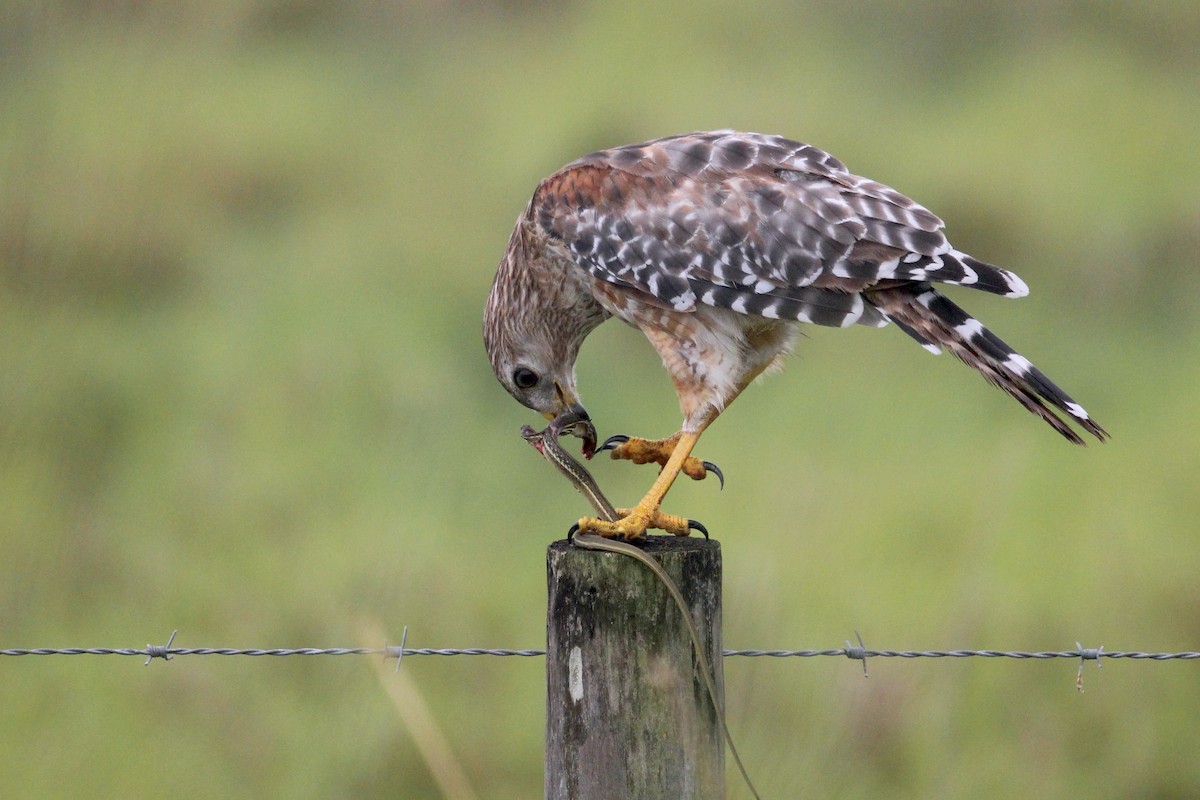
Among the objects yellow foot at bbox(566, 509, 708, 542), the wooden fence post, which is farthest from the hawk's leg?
the wooden fence post

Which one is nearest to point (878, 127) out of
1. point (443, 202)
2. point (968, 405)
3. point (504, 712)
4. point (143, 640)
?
point (968, 405)

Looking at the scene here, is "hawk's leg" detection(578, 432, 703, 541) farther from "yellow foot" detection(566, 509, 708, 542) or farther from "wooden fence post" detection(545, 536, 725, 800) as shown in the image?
"wooden fence post" detection(545, 536, 725, 800)

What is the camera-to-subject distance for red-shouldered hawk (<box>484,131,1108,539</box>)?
3607 mm

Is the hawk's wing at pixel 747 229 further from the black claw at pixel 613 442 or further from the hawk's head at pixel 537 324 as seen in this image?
the black claw at pixel 613 442

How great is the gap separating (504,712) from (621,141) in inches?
148

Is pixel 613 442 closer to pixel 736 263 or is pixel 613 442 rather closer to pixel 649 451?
pixel 649 451

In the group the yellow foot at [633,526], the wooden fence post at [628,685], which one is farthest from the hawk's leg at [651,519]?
the wooden fence post at [628,685]

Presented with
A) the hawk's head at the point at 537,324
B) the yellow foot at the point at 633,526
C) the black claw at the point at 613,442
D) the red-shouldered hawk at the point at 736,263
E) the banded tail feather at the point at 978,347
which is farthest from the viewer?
the hawk's head at the point at 537,324

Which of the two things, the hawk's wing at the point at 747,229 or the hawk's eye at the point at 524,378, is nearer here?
the hawk's wing at the point at 747,229

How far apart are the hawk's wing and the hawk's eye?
1.81 ft

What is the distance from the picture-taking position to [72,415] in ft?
21.4

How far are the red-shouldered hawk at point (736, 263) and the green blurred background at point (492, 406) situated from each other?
3.45 ft

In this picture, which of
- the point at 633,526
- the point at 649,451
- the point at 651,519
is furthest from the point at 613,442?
the point at 633,526

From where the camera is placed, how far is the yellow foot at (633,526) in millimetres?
3254
